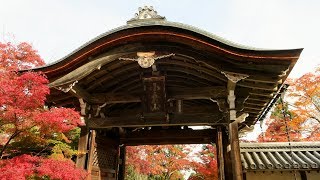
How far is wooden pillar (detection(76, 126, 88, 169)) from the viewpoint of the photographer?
7.52 m

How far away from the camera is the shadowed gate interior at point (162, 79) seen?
6.44 meters

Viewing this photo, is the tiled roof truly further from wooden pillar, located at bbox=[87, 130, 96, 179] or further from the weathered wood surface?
the weathered wood surface

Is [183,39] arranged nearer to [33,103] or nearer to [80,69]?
[80,69]

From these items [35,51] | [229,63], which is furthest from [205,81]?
[35,51]

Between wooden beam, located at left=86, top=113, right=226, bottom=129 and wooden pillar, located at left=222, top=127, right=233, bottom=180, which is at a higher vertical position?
wooden beam, located at left=86, top=113, right=226, bottom=129

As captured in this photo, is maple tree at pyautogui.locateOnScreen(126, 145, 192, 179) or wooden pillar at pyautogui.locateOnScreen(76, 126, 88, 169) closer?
wooden pillar at pyautogui.locateOnScreen(76, 126, 88, 169)

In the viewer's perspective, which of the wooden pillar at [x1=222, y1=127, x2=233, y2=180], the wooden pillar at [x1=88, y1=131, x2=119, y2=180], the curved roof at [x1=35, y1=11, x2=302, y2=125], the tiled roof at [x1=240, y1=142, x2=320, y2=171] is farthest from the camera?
the tiled roof at [x1=240, y1=142, x2=320, y2=171]

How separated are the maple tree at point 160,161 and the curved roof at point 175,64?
17858 millimetres

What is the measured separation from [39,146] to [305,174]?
8683mm

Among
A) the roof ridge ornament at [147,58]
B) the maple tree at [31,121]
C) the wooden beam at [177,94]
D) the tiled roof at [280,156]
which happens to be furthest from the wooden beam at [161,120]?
the tiled roof at [280,156]

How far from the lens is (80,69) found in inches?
273

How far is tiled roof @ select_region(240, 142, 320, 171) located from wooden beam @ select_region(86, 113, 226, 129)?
97.9 inches

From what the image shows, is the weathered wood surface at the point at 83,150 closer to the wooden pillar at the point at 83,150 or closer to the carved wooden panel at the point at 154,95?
the wooden pillar at the point at 83,150

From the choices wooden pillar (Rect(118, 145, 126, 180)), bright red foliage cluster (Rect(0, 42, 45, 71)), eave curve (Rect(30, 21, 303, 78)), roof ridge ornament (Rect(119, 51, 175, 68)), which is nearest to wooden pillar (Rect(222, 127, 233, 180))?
eave curve (Rect(30, 21, 303, 78))
